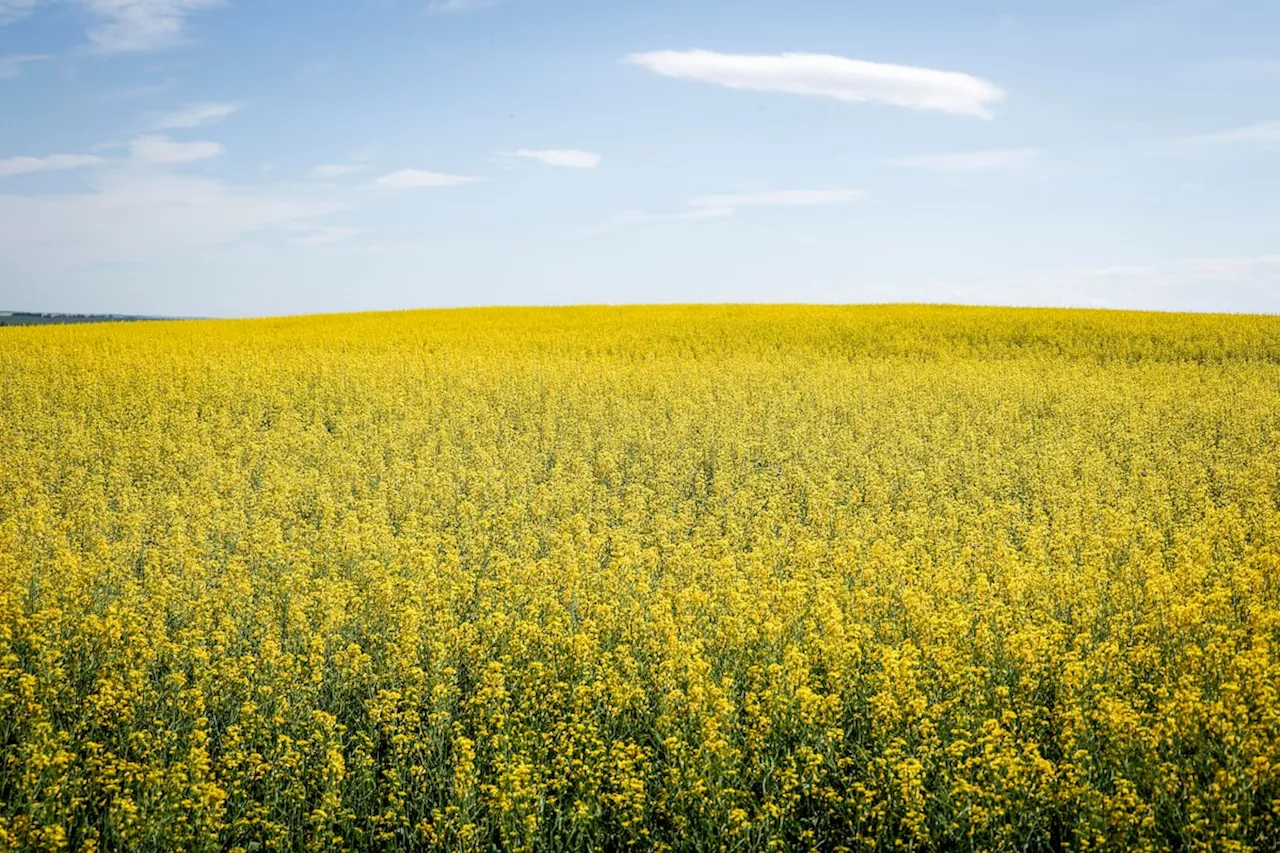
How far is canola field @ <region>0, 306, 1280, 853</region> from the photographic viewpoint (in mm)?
5430

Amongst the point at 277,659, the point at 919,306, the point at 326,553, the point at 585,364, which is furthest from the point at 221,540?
the point at 919,306

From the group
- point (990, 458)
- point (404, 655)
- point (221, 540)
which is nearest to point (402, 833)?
point (404, 655)

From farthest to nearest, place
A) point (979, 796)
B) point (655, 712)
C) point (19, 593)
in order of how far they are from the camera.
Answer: point (19, 593), point (655, 712), point (979, 796)

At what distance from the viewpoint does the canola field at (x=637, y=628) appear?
543cm

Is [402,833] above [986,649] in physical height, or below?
below

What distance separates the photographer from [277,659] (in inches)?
280

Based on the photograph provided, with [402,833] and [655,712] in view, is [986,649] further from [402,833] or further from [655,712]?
[402,833]

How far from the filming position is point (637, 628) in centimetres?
765

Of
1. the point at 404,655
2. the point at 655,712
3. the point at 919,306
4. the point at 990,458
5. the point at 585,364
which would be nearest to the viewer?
the point at 655,712

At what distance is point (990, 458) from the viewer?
15172mm

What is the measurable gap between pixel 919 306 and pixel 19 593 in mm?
42355

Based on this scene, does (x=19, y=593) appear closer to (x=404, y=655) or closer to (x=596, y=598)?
(x=404, y=655)

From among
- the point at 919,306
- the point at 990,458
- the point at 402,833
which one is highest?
the point at 919,306

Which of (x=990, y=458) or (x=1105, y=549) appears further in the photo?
(x=990, y=458)
